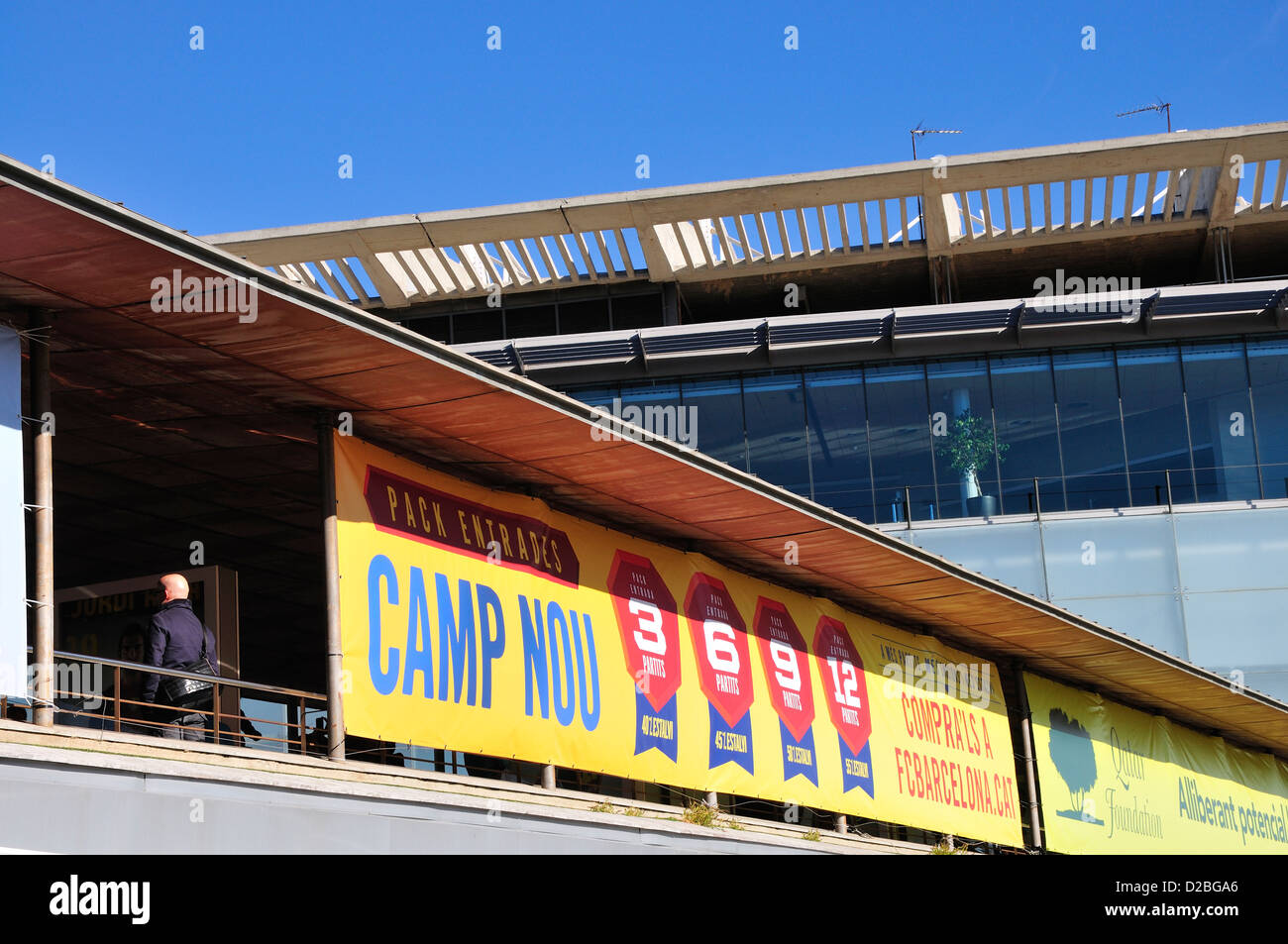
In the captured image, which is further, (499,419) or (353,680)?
(499,419)

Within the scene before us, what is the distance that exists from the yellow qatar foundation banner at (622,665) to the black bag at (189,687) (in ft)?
3.47

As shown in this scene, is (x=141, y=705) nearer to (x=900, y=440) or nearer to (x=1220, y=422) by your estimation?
(x=900, y=440)

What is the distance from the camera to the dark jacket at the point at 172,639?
11.2 meters

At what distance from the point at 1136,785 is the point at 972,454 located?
1011 centimetres

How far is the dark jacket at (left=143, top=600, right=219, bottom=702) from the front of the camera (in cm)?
1118

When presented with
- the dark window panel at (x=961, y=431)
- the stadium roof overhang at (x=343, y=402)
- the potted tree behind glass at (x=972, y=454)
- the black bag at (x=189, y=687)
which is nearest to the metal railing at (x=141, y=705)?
the black bag at (x=189, y=687)

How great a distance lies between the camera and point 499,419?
12.4 metres

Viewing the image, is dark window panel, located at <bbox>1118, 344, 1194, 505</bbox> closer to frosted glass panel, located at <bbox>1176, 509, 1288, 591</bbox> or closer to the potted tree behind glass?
frosted glass panel, located at <bbox>1176, 509, 1288, 591</bbox>

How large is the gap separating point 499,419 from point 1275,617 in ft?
81.2

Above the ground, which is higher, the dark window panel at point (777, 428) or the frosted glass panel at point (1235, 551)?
the dark window panel at point (777, 428)

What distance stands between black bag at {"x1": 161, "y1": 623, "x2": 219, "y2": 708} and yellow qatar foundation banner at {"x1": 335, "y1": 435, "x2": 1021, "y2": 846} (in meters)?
1.06

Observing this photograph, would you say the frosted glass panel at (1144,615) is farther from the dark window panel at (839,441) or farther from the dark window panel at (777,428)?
the dark window panel at (777,428)
